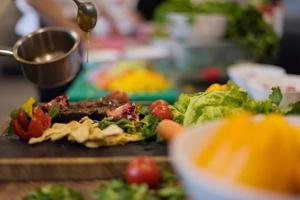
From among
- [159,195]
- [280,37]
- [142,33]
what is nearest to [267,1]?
[142,33]

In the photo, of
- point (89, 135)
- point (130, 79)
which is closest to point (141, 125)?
point (89, 135)

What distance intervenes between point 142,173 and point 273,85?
3.14 feet

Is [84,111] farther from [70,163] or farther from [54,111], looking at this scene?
[70,163]

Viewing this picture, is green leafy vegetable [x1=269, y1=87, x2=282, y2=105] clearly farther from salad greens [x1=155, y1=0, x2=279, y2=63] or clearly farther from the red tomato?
salad greens [x1=155, y1=0, x2=279, y2=63]

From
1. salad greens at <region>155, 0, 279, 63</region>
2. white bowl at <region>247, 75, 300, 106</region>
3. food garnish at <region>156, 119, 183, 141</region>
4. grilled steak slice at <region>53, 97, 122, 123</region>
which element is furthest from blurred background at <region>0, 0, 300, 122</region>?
food garnish at <region>156, 119, 183, 141</region>

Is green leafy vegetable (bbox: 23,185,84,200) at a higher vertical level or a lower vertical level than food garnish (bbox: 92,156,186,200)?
lower

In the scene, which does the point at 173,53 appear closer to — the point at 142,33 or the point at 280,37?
the point at 280,37

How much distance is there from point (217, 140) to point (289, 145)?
0.13m

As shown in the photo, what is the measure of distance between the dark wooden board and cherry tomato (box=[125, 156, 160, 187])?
9 centimetres

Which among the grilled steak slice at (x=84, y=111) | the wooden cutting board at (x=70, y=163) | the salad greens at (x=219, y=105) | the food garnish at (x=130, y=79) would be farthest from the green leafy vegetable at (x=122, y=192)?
the food garnish at (x=130, y=79)

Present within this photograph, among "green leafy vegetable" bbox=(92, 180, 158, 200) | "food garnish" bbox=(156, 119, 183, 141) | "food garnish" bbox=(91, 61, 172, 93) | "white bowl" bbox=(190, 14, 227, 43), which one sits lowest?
"food garnish" bbox=(91, 61, 172, 93)

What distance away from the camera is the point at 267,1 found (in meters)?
4.87

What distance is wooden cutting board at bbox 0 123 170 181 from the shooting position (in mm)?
1293

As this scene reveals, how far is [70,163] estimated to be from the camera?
1300 millimetres
